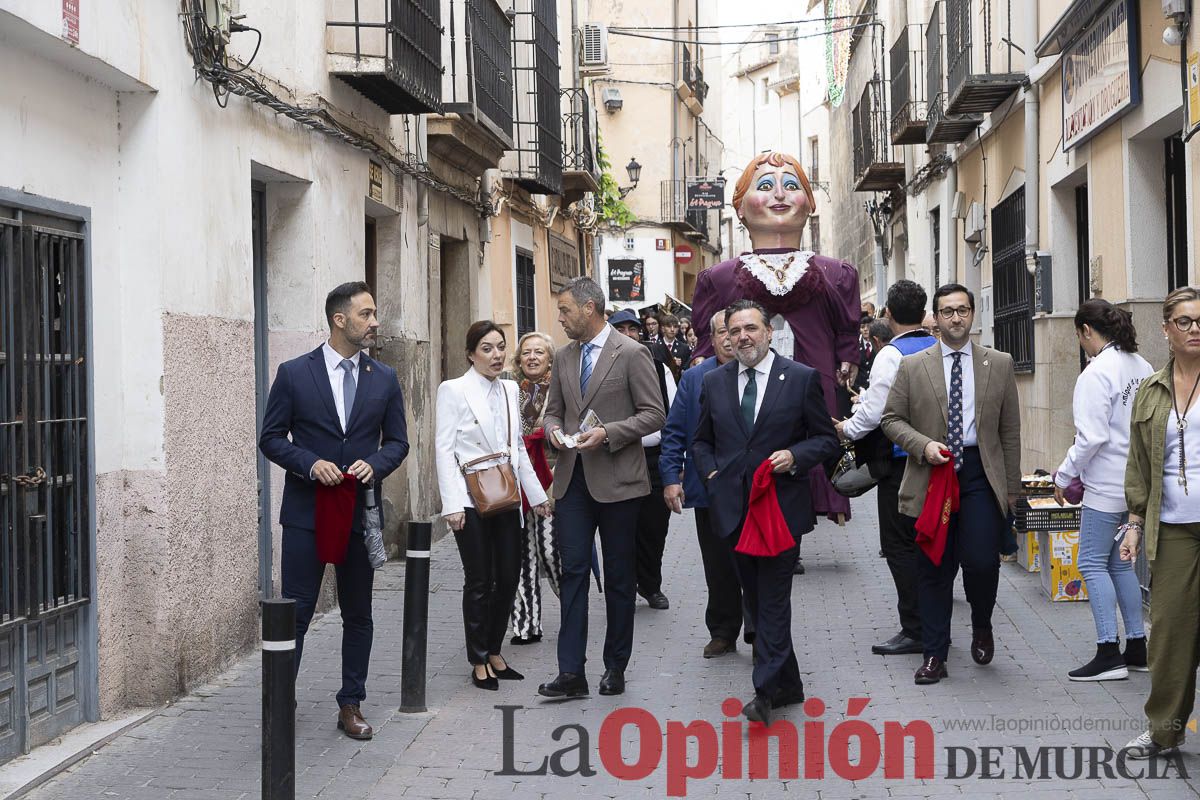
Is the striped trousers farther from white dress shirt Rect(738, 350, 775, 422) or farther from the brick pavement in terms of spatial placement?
white dress shirt Rect(738, 350, 775, 422)

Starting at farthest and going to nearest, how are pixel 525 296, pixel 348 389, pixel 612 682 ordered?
1. pixel 525 296
2. pixel 612 682
3. pixel 348 389

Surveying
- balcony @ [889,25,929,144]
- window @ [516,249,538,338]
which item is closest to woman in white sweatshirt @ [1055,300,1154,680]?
balcony @ [889,25,929,144]

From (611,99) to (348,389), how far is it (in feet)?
106

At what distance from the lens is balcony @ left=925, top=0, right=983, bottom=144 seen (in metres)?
15.8

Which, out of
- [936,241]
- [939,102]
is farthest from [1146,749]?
[936,241]

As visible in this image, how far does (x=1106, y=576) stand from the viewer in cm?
733

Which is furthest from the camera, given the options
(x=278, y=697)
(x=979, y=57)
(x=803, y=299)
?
(x=979, y=57)

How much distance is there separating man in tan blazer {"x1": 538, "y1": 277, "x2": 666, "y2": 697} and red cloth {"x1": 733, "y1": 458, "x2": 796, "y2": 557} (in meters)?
0.83

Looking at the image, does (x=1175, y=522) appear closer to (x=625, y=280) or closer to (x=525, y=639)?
(x=525, y=639)

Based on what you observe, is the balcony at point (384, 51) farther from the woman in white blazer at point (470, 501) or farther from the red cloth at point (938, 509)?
the red cloth at point (938, 509)

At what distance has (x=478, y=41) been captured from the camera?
14383 millimetres

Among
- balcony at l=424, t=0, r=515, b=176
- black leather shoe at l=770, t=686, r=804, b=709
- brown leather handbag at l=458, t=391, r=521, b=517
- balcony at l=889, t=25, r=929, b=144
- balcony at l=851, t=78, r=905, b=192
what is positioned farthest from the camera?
balcony at l=851, t=78, r=905, b=192

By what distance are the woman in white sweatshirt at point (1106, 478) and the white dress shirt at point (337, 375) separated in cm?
349

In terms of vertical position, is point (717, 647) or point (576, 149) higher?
point (576, 149)
